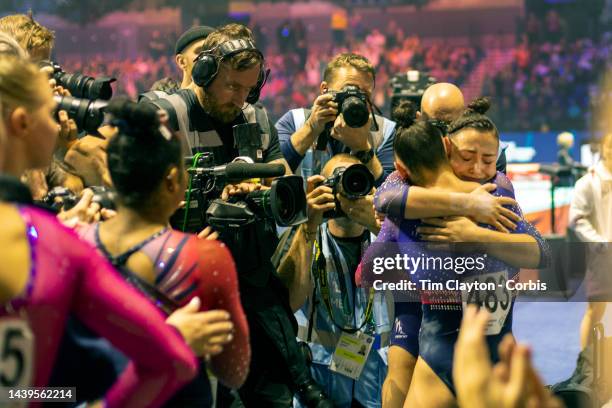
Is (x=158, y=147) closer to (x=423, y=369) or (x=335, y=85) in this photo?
(x=423, y=369)

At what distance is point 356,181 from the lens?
3705 mm

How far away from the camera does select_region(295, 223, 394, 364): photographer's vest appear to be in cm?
415

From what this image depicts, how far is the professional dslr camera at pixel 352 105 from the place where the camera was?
157 inches

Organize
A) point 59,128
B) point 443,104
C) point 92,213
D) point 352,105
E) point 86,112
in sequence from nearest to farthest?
1. point 92,213
2. point 86,112
3. point 59,128
4. point 352,105
5. point 443,104

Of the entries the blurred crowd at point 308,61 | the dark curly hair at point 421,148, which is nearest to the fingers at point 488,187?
the dark curly hair at point 421,148

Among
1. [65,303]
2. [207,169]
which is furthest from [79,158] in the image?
[65,303]

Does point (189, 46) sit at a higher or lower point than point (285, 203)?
higher

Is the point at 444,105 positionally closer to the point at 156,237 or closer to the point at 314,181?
the point at 314,181

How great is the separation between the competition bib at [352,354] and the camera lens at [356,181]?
70 cm

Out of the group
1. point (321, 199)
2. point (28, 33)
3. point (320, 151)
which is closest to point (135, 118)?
point (321, 199)

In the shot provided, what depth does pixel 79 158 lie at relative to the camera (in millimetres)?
3186

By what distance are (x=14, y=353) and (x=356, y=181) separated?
2086mm

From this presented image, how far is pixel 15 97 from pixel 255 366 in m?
1.95

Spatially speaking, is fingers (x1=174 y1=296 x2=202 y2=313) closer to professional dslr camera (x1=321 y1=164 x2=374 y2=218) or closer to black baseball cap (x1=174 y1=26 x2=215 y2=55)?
professional dslr camera (x1=321 y1=164 x2=374 y2=218)
